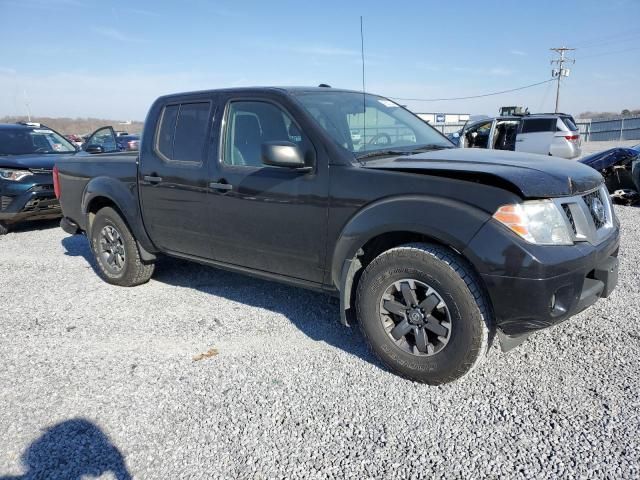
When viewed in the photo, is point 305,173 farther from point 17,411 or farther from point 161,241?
point 17,411

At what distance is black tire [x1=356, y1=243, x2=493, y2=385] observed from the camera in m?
2.72

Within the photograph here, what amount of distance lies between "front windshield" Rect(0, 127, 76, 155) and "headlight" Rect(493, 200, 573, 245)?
8.74 metres

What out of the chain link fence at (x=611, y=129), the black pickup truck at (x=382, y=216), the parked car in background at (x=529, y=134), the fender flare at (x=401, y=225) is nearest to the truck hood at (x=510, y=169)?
the black pickup truck at (x=382, y=216)

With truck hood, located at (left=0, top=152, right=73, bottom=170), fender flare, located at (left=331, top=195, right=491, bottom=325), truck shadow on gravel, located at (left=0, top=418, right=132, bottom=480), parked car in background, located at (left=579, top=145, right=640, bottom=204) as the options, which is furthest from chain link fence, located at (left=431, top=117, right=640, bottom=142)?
truck shadow on gravel, located at (left=0, top=418, right=132, bottom=480)

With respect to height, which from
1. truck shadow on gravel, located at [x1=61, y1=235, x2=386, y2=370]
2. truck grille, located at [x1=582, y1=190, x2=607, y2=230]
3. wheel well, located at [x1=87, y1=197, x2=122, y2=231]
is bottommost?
truck shadow on gravel, located at [x1=61, y1=235, x2=386, y2=370]

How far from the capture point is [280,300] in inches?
178

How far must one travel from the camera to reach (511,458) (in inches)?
91.1

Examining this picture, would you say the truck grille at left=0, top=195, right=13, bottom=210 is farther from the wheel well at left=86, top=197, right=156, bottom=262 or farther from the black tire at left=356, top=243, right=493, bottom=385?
the black tire at left=356, top=243, right=493, bottom=385

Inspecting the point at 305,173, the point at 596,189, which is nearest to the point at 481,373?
the point at 596,189

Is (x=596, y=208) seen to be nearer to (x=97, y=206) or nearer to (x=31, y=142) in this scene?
(x=97, y=206)

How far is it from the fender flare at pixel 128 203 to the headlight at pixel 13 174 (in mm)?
3487

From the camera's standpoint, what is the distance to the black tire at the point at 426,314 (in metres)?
2.72

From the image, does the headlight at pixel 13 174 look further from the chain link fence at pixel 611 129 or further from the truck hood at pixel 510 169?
the chain link fence at pixel 611 129

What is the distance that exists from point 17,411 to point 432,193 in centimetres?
275
